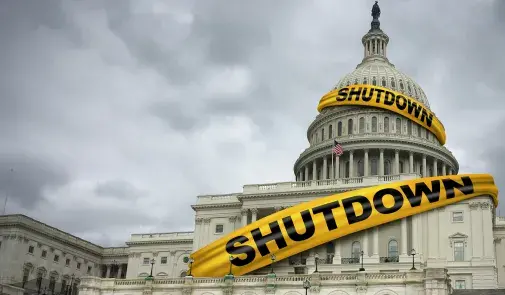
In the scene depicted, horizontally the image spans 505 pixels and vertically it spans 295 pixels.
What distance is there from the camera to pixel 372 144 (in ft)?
377

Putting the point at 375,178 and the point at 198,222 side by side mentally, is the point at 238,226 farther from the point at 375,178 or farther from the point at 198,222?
the point at 375,178

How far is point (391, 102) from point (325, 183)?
29.6 metres

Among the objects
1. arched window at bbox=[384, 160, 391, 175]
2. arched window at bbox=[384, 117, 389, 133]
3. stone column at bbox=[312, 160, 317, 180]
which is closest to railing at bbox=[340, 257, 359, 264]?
arched window at bbox=[384, 160, 391, 175]

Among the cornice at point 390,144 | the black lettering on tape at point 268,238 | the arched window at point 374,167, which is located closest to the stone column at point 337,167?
the cornice at point 390,144

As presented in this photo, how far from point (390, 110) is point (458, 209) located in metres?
34.3

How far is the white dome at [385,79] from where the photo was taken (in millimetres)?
125812

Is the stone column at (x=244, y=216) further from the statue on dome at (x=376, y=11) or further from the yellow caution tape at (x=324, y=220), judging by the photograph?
the statue on dome at (x=376, y=11)

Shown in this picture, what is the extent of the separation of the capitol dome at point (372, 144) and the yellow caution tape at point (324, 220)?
79.9 feet

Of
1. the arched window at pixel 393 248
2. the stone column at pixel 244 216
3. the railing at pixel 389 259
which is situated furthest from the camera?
the stone column at pixel 244 216

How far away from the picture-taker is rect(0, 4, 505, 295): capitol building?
66.4 meters

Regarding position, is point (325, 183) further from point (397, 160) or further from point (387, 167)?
point (387, 167)

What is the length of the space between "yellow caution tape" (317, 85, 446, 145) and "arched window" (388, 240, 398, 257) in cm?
3607

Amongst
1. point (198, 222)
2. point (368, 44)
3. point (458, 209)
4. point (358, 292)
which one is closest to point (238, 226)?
point (198, 222)

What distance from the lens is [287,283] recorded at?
64.6m
